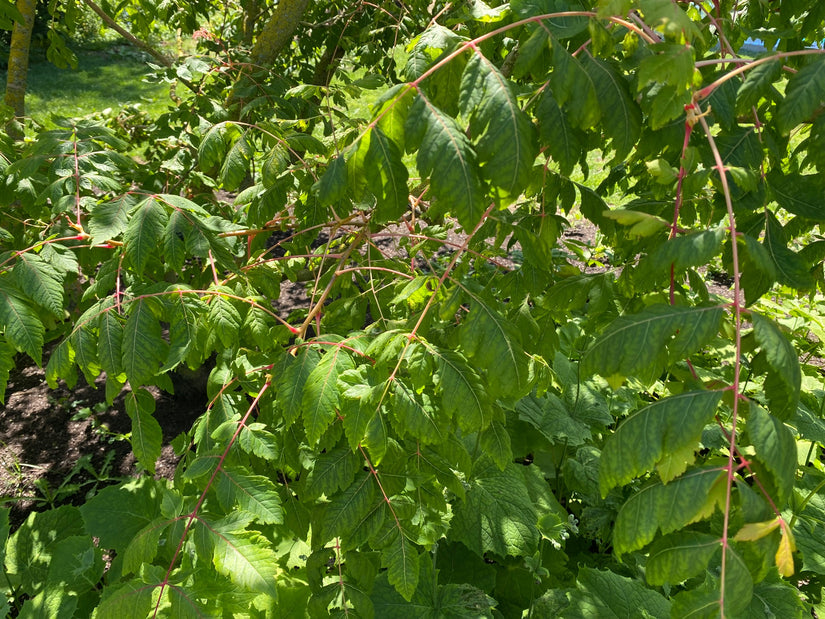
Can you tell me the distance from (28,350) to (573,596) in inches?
79.0

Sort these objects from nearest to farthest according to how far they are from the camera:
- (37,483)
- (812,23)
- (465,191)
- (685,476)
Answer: (685,476) → (465,191) → (812,23) → (37,483)

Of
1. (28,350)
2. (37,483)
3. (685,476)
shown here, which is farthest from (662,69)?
(37,483)

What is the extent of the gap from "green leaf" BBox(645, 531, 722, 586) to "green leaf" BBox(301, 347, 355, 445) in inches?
26.7

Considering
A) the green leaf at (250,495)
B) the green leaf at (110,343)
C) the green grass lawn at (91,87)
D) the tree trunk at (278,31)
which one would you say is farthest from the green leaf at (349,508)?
the green grass lawn at (91,87)

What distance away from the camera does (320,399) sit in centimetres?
125

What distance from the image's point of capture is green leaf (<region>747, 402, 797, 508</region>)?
2.85 ft

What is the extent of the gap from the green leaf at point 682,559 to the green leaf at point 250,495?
0.78 m

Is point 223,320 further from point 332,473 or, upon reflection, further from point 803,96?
point 803,96

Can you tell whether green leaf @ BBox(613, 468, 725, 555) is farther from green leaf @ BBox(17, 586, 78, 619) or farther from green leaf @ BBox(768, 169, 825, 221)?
green leaf @ BBox(17, 586, 78, 619)

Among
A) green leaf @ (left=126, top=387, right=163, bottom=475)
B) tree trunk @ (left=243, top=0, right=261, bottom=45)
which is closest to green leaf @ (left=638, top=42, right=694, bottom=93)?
green leaf @ (left=126, top=387, right=163, bottom=475)

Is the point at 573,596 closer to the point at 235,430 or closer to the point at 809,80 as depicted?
the point at 235,430

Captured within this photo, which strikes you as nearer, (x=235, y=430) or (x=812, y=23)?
(x=235, y=430)

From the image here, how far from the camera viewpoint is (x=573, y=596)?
7.11ft

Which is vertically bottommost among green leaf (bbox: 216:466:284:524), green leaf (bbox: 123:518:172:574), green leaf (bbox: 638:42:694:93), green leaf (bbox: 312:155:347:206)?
green leaf (bbox: 123:518:172:574)
